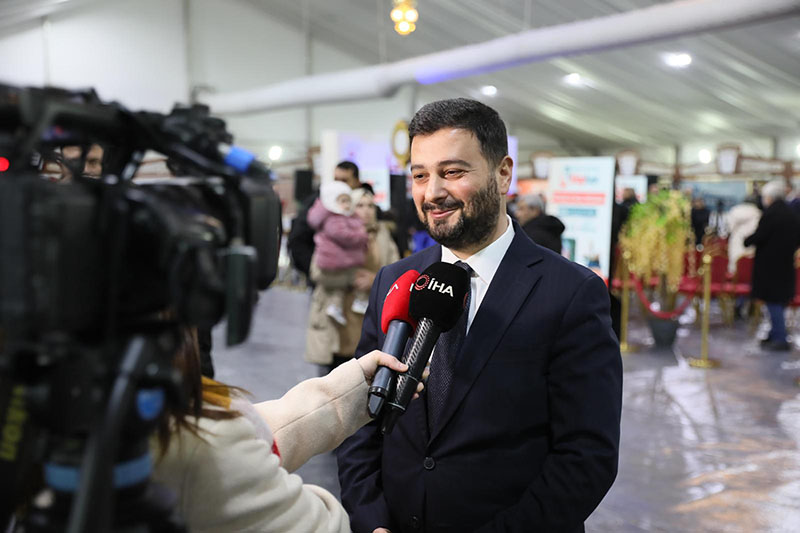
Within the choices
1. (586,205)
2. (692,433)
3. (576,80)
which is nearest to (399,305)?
(692,433)

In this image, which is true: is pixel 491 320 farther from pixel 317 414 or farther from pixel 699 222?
pixel 699 222

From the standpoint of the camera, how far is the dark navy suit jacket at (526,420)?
4.09ft

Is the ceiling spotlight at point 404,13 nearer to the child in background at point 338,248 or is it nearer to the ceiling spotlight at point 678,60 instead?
the child in background at point 338,248

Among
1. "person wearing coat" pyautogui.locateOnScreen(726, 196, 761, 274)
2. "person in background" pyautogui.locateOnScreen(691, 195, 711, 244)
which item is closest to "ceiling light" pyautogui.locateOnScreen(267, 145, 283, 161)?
"person in background" pyautogui.locateOnScreen(691, 195, 711, 244)

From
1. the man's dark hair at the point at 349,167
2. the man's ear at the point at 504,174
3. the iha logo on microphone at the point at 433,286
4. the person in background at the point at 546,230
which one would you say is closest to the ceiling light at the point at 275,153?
the man's dark hair at the point at 349,167

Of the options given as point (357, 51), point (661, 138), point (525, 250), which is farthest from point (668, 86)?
Answer: point (525, 250)

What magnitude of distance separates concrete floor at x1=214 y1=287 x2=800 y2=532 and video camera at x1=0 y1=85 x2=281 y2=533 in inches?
111

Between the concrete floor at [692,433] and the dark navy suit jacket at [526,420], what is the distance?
1.96m

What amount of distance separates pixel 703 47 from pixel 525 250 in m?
11.0

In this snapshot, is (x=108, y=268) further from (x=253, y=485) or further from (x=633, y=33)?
(x=633, y=33)

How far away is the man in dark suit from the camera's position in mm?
1253

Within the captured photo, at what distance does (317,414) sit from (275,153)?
1755 centimetres

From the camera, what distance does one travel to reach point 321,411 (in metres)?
1.10

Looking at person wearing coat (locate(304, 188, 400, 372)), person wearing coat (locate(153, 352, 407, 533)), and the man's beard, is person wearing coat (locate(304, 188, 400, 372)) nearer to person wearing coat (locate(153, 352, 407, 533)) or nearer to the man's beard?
the man's beard
